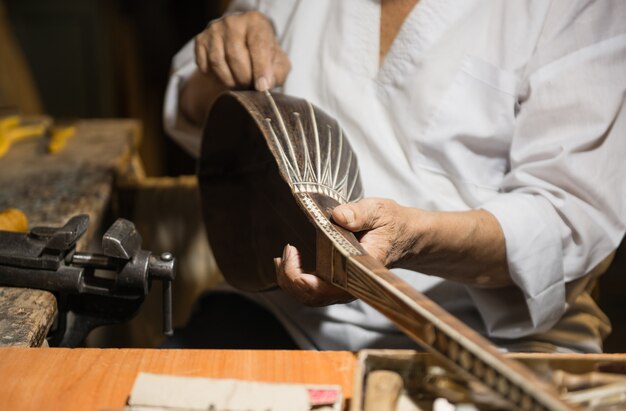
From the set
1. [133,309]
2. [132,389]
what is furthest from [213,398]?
[133,309]

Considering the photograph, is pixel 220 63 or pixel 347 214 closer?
pixel 347 214

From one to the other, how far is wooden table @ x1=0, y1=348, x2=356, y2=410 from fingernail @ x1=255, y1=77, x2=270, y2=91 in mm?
474

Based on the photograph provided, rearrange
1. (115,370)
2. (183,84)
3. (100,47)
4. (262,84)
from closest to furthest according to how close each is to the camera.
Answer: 1. (115,370)
2. (262,84)
3. (183,84)
4. (100,47)

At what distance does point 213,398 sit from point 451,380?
215 mm

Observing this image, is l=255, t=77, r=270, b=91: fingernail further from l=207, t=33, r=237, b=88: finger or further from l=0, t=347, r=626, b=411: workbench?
l=0, t=347, r=626, b=411: workbench

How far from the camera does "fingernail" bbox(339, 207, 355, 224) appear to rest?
0.82 meters

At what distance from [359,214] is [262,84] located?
41cm

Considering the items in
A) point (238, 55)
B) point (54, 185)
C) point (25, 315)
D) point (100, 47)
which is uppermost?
point (238, 55)

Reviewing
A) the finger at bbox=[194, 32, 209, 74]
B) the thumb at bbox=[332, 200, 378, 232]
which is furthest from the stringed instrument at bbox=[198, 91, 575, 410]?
the finger at bbox=[194, 32, 209, 74]

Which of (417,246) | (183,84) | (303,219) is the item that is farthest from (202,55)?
(417,246)


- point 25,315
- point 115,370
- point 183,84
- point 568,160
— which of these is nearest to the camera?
point 115,370

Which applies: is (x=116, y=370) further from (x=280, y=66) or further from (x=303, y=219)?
(x=280, y=66)

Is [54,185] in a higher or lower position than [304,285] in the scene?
lower

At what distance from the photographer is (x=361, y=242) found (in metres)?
0.85
